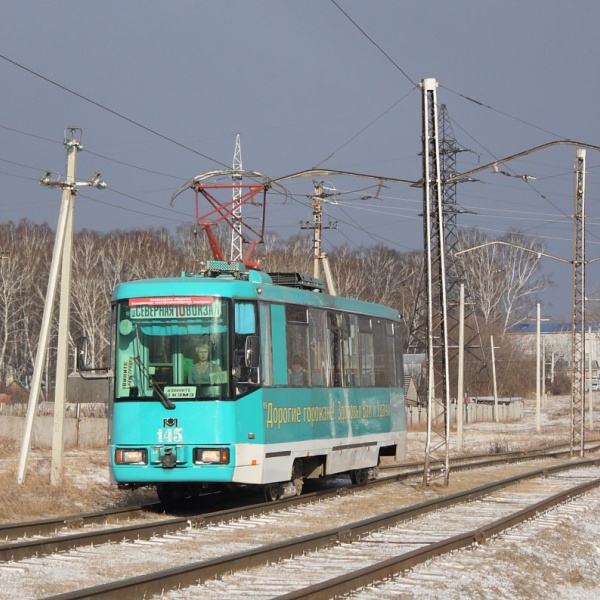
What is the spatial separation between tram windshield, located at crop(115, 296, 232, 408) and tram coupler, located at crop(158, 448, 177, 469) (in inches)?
23.6

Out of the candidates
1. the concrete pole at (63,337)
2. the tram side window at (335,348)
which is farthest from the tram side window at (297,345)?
the concrete pole at (63,337)

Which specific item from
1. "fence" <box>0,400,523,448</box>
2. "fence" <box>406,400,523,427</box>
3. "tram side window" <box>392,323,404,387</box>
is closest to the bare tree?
"fence" <box>406,400,523,427</box>

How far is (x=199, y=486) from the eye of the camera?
16.2m

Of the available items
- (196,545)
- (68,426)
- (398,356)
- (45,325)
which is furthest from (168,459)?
(68,426)

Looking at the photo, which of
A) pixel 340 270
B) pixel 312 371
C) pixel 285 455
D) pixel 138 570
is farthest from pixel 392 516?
pixel 340 270

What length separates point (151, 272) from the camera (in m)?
72.4

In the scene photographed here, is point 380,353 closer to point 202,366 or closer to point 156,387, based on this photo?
point 202,366

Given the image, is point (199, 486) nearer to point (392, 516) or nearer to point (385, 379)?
point (392, 516)

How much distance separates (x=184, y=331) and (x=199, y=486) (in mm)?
2273

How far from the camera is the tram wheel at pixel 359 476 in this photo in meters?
20.7

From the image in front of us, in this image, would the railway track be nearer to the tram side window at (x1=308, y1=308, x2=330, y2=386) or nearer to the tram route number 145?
the tram route number 145

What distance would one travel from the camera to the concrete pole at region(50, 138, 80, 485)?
63.4 feet

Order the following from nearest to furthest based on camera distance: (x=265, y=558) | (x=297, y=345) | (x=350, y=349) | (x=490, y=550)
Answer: (x=265, y=558)
(x=490, y=550)
(x=297, y=345)
(x=350, y=349)

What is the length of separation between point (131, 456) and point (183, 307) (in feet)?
6.61
